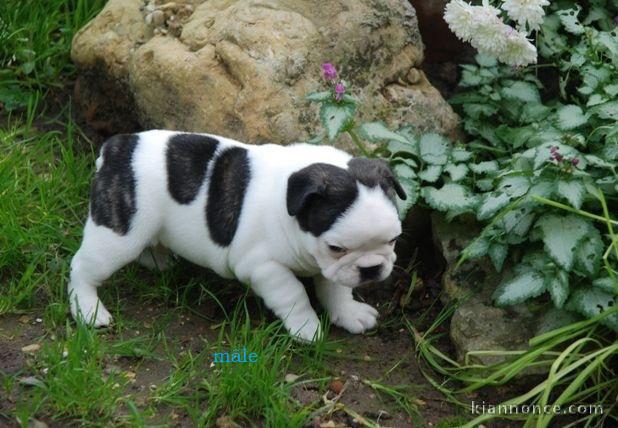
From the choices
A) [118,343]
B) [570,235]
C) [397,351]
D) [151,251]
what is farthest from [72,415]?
[570,235]

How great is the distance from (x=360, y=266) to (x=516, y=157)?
119cm

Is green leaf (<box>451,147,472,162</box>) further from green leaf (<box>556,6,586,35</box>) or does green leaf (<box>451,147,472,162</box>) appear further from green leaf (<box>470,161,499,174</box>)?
green leaf (<box>556,6,586,35</box>)

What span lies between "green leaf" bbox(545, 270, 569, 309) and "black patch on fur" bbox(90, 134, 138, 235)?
2.08m

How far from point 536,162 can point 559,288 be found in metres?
0.66

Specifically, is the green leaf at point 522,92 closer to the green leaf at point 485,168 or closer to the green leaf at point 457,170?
the green leaf at point 485,168

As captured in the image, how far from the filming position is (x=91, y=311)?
485 cm

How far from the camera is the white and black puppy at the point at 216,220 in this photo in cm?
463

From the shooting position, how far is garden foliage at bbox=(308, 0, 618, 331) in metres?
4.52

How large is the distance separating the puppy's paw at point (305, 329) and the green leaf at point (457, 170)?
1.10 metres

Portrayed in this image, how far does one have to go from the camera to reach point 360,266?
4.37 m

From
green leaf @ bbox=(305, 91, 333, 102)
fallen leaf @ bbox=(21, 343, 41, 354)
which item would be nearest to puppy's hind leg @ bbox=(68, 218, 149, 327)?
fallen leaf @ bbox=(21, 343, 41, 354)

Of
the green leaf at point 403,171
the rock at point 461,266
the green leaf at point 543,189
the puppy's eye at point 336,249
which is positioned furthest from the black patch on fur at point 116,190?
the green leaf at point 543,189

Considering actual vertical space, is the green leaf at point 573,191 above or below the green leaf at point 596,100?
below

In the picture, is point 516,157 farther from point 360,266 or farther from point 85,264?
point 85,264
